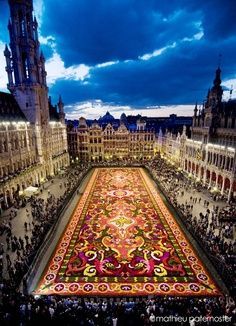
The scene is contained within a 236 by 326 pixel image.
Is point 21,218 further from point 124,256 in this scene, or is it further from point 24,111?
point 24,111

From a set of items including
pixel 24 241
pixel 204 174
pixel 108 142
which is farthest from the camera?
pixel 108 142

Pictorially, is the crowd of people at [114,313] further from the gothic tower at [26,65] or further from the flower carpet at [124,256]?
the gothic tower at [26,65]

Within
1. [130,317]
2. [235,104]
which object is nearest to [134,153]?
[235,104]

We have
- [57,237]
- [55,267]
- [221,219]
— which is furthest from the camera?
[221,219]

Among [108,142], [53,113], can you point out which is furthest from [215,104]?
[53,113]

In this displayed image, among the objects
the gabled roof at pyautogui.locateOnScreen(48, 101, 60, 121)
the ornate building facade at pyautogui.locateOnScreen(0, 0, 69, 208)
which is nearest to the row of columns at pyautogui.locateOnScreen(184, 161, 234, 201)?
the ornate building facade at pyautogui.locateOnScreen(0, 0, 69, 208)

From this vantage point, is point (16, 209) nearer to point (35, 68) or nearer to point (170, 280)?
point (170, 280)

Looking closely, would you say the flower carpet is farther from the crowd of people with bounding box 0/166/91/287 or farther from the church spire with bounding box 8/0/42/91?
the church spire with bounding box 8/0/42/91
